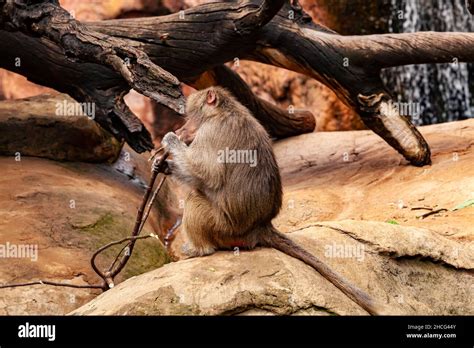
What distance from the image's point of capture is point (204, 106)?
619 cm

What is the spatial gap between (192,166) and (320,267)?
114 centimetres

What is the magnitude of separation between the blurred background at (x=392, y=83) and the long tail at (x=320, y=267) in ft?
26.2

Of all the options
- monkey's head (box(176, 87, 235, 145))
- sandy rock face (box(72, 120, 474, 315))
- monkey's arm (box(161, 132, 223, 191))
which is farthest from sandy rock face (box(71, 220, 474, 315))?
monkey's head (box(176, 87, 235, 145))

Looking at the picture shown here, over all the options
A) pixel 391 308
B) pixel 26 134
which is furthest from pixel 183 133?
pixel 26 134

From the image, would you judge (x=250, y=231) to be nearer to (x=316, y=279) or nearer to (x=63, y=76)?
(x=316, y=279)

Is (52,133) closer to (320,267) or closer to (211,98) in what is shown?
(211,98)

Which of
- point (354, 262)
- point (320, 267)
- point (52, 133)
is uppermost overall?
point (52, 133)

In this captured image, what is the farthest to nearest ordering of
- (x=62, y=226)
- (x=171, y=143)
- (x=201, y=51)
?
(x=201, y=51), (x=62, y=226), (x=171, y=143)

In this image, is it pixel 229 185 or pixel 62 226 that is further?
pixel 62 226

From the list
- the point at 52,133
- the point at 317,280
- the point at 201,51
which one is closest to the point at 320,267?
the point at 317,280

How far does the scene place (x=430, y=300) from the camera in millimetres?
6242

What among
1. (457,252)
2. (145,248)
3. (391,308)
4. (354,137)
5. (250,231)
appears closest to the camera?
(391,308)

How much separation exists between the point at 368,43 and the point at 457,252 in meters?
3.94

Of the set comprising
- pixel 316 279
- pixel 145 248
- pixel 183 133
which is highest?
pixel 183 133
